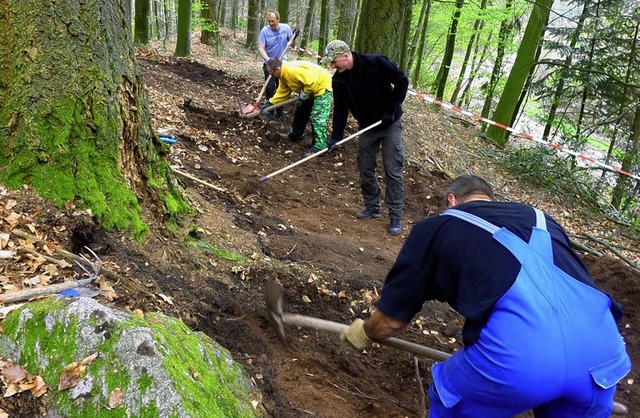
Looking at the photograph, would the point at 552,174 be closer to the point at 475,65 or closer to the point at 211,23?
the point at 211,23

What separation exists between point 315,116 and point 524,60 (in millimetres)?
6687

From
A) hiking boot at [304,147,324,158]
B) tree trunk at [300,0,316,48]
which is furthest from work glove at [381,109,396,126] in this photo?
tree trunk at [300,0,316,48]

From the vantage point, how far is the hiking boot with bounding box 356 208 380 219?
265 inches

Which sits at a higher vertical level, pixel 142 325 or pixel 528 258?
pixel 528 258

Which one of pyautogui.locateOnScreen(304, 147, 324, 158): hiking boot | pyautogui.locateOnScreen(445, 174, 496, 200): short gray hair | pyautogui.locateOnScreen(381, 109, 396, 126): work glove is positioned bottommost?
pyautogui.locateOnScreen(304, 147, 324, 158): hiking boot

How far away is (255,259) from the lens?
4184 millimetres

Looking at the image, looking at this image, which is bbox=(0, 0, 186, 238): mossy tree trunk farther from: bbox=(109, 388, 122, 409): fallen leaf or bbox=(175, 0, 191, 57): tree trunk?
bbox=(175, 0, 191, 57): tree trunk

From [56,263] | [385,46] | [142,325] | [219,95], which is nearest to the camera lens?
[142,325]

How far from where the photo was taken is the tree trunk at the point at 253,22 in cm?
1638

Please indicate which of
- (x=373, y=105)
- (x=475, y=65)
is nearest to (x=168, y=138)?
(x=373, y=105)

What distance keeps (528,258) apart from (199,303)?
222cm

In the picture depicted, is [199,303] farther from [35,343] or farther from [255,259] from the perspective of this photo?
[35,343]

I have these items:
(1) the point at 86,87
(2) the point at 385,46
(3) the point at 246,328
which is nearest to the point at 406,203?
(2) the point at 385,46

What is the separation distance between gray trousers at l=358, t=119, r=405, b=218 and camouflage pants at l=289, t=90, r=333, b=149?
2012mm
